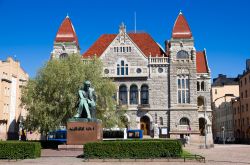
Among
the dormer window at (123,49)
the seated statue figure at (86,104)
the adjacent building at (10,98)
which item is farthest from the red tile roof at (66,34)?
the seated statue figure at (86,104)

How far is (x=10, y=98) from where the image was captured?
6700 cm

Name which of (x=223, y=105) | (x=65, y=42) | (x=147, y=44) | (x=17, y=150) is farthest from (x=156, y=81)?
(x=17, y=150)

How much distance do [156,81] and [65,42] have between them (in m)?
17.5

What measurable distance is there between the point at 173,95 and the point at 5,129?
2853 centimetres

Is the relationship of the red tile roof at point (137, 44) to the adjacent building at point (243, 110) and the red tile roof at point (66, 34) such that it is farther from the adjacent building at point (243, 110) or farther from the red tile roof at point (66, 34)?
the adjacent building at point (243, 110)

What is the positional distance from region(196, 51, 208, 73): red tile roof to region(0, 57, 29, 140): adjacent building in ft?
107

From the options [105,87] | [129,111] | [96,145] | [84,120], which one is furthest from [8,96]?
[96,145]

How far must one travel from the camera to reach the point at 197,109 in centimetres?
6938

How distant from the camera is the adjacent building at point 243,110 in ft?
257

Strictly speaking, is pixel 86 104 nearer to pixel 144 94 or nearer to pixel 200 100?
pixel 144 94

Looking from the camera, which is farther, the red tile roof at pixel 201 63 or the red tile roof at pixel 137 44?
the red tile roof at pixel 201 63

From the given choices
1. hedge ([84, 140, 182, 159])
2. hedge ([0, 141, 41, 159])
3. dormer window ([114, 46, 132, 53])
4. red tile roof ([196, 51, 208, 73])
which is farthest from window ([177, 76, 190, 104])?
hedge ([0, 141, 41, 159])

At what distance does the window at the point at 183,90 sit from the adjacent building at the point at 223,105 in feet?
87.0

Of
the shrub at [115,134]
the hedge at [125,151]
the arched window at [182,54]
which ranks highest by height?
the arched window at [182,54]
